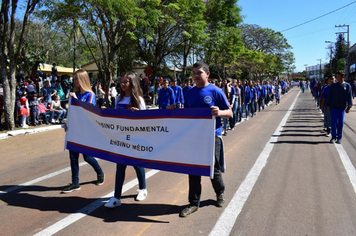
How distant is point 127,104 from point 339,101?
645 centimetres


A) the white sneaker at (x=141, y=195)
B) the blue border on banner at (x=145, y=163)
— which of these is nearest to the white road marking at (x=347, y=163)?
the blue border on banner at (x=145, y=163)

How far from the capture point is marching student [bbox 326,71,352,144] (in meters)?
8.14

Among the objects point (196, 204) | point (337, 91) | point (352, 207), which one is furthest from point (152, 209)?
point (337, 91)

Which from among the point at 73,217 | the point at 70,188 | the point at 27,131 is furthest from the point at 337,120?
the point at 27,131

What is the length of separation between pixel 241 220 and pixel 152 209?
1.22 m

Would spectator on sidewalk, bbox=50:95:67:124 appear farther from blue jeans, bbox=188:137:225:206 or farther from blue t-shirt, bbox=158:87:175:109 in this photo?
blue jeans, bbox=188:137:225:206

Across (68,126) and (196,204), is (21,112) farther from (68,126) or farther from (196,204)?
(196,204)

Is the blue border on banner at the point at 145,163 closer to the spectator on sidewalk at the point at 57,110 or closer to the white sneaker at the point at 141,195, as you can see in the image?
the white sneaker at the point at 141,195

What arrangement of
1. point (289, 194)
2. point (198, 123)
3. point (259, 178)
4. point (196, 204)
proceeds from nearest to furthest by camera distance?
point (198, 123)
point (196, 204)
point (289, 194)
point (259, 178)

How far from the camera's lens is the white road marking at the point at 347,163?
17.8 feet

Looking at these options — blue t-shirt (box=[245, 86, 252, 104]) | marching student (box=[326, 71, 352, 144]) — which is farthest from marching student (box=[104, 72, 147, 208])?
blue t-shirt (box=[245, 86, 252, 104])

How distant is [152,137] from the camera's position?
4.04 meters

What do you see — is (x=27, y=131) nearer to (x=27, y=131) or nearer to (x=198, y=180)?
(x=27, y=131)

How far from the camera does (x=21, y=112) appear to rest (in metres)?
11.5
